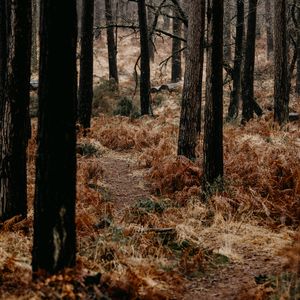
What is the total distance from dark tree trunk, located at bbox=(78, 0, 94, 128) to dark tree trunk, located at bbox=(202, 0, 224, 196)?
24.9 ft

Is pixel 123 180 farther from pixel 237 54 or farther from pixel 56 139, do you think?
pixel 237 54

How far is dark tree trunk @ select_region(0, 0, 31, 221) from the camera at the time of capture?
607 cm

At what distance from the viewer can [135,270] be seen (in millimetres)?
4852

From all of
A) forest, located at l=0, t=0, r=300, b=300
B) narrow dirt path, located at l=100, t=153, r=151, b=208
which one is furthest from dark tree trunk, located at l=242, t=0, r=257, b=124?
narrow dirt path, located at l=100, t=153, r=151, b=208

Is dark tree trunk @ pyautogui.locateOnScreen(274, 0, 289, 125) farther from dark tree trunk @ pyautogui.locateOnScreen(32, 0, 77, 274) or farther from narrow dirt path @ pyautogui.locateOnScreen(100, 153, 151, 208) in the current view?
dark tree trunk @ pyautogui.locateOnScreen(32, 0, 77, 274)

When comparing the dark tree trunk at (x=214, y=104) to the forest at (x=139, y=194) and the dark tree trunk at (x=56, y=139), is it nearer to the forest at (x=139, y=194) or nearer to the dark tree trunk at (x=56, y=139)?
the forest at (x=139, y=194)

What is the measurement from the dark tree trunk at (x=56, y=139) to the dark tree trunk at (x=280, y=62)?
10524mm

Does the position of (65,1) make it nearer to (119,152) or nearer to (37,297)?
(37,297)

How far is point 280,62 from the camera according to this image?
1359 cm

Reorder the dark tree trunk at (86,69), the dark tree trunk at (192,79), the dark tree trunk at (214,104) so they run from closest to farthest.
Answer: the dark tree trunk at (214,104), the dark tree trunk at (192,79), the dark tree trunk at (86,69)

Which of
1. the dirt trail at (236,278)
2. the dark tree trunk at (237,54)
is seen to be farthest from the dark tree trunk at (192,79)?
the dark tree trunk at (237,54)

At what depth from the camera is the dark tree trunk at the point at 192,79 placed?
952cm

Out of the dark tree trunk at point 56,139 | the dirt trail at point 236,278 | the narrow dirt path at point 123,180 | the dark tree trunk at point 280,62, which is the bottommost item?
the dirt trail at point 236,278

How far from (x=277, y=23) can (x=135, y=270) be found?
34.3ft
